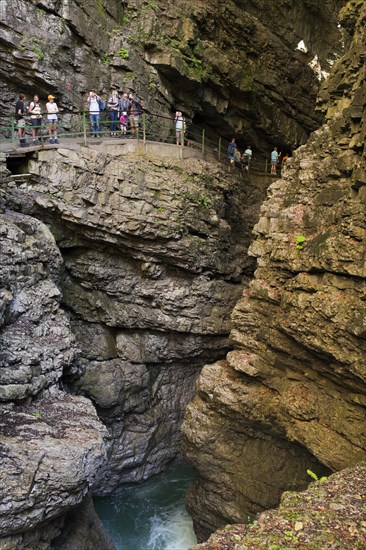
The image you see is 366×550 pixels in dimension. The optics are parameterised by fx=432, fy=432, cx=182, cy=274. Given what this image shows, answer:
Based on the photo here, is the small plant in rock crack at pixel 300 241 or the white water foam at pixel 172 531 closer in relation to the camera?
the small plant in rock crack at pixel 300 241

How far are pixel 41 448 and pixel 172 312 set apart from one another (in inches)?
319

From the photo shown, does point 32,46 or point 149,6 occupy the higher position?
point 149,6

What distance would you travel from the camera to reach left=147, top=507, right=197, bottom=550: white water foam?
1474cm

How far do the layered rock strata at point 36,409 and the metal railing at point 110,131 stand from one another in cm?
307

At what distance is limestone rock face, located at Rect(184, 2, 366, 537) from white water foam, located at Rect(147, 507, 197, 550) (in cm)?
145

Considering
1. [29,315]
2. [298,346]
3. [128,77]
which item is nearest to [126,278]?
[29,315]

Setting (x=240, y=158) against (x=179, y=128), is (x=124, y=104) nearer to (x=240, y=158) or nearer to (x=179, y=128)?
(x=179, y=128)

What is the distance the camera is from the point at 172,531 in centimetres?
1536

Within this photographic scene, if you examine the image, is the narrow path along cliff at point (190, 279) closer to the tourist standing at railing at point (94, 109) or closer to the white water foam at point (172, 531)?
the tourist standing at railing at point (94, 109)

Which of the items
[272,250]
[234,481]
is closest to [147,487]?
[234,481]

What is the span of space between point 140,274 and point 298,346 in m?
7.33

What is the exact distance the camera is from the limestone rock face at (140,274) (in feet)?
48.2

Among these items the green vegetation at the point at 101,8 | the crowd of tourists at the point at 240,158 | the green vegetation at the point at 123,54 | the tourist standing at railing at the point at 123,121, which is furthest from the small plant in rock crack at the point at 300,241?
the green vegetation at the point at 101,8

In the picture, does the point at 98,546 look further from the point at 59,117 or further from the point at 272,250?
the point at 59,117
